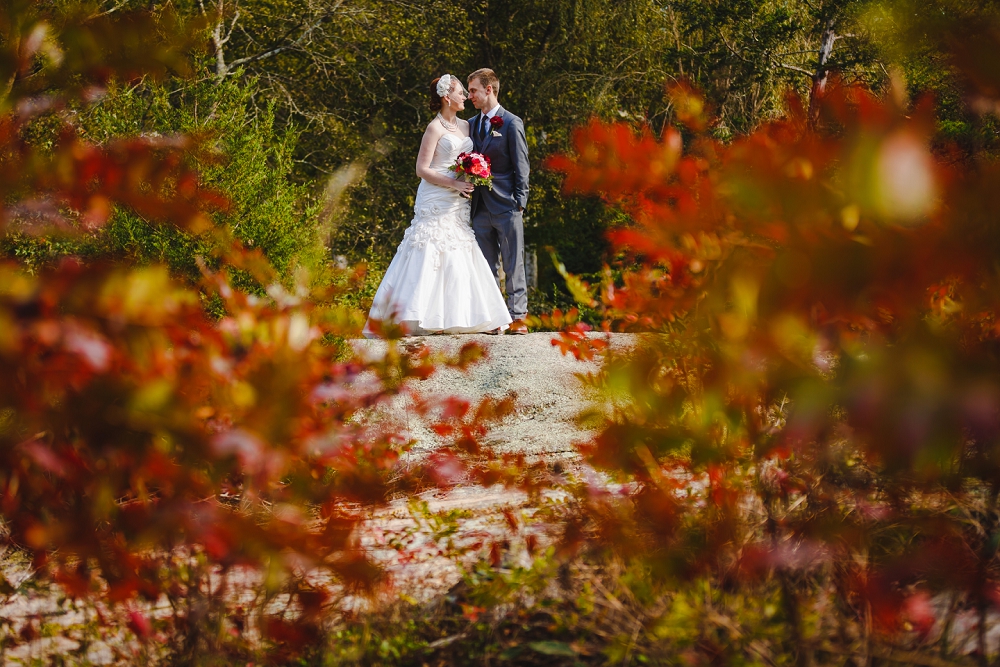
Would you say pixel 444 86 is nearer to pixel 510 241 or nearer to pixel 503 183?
pixel 503 183

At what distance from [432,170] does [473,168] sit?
1.61 feet

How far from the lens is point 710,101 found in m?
10.3

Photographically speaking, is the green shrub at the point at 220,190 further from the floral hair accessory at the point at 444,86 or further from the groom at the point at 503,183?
the floral hair accessory at the point at 444,86

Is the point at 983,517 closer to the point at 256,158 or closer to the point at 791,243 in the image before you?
the point at 791,243

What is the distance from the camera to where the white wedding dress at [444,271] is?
6.31 m

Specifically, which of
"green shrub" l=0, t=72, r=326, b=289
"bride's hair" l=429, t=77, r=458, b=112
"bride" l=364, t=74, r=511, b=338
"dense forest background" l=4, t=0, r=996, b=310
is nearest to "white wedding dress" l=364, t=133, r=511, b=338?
"bride" l=364, t=74, r=511, b=338

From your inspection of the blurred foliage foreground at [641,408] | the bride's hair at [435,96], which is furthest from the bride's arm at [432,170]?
the blurred foliage foreground at [641,408]

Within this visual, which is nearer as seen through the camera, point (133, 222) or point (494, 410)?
point (494, 410)

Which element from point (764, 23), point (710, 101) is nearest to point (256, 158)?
point (710, 101)

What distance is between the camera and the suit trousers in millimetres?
6605

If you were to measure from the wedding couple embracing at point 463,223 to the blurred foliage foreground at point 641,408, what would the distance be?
4.44 metres

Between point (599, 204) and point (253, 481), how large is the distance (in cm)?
1123

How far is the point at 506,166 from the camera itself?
6.60 meters

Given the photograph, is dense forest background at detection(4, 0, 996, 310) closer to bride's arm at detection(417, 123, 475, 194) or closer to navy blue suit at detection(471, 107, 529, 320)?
bride's arm at detection(417, 123, 475, 194)
